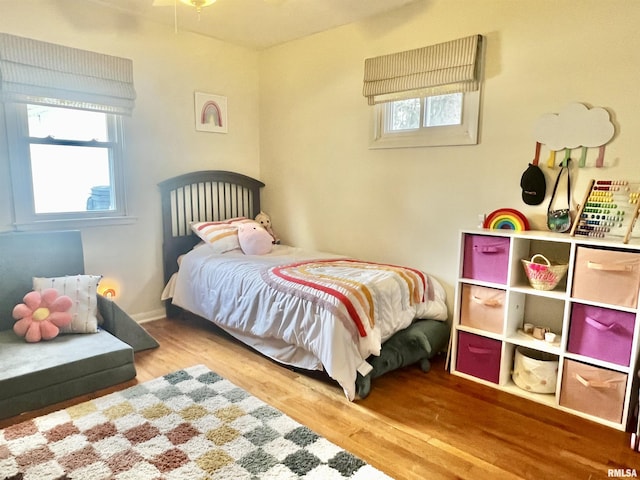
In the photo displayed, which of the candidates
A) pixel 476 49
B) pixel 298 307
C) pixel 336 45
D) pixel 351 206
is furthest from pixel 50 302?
pixel 476 49

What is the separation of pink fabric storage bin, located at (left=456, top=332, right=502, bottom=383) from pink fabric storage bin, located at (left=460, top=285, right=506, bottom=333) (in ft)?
0.26

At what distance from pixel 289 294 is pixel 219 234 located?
1.30 metres

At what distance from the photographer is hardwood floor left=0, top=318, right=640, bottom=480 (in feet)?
6.31

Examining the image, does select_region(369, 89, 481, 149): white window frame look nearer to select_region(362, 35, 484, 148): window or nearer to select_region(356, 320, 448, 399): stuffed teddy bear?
select_region(362, 35, 484, 148): window

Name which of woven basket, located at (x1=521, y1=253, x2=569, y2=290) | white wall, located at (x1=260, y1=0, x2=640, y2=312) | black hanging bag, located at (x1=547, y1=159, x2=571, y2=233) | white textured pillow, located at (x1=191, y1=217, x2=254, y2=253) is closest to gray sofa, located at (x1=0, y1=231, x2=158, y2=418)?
white textured pillow, located at (x1=191, y1=217, x2=254, y2=253)

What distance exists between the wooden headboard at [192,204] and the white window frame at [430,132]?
151cm

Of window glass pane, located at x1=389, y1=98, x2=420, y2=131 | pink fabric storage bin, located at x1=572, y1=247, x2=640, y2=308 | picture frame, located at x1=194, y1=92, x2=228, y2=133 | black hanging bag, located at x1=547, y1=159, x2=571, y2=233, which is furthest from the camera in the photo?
picture frame, located at x1=194, y1=92, x2=228, y2=133

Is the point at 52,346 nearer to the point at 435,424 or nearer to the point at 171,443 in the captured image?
the point at 171,443

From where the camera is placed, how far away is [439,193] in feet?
10.3

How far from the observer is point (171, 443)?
2.01 meters

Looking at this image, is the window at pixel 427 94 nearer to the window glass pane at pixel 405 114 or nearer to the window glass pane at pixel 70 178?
the window glass pane at pixel 405 114

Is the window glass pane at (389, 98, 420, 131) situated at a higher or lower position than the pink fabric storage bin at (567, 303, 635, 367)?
higher

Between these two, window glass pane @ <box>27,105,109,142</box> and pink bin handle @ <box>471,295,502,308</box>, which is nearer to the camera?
pink bin handle @ <box>471,295,502,308</box>

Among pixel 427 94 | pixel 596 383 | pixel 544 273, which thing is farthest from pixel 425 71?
pixel 596 383
